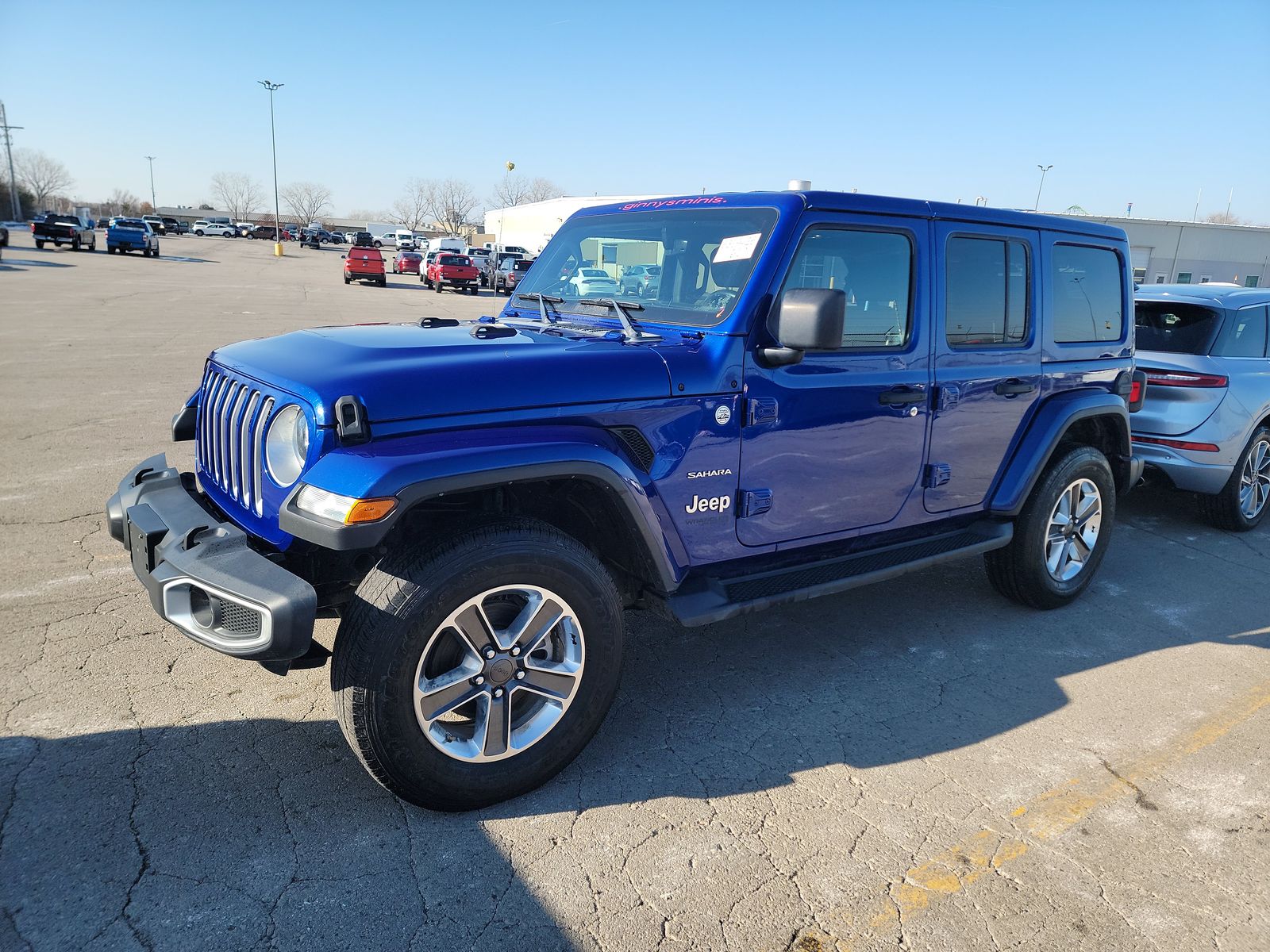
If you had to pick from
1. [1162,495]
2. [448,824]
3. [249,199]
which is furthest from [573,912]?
[249,199]

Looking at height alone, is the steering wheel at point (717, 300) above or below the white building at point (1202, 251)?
below

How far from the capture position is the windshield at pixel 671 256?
336cm

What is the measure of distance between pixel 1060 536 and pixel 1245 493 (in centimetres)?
292

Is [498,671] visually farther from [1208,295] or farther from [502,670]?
[1208,295]

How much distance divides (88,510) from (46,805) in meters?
3.20

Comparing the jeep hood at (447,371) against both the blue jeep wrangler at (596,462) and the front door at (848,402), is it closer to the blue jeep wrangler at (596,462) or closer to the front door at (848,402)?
the blue jeep wrangler at (596,462)

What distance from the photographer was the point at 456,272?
100ft

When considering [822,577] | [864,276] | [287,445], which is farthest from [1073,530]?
[287,445]

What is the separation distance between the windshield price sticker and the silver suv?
438cm

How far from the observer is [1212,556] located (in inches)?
231

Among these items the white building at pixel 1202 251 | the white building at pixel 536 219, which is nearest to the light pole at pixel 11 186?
the white building at pixel 536 219

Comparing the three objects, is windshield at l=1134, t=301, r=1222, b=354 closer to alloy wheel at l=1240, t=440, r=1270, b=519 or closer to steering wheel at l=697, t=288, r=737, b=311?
alloy wheel at l=1240, t=440, r=1270, b=519

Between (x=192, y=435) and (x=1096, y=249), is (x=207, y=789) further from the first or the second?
(x=1096, y=249)

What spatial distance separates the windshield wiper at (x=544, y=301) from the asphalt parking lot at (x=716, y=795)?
1617 mm
